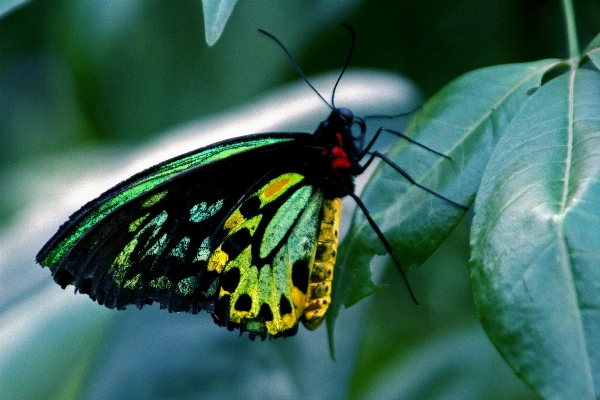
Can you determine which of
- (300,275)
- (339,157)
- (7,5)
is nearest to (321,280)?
(300,275)

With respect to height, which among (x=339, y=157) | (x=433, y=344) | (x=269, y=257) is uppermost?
(x=339, y=157)

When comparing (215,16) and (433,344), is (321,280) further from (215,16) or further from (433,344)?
(433,344)

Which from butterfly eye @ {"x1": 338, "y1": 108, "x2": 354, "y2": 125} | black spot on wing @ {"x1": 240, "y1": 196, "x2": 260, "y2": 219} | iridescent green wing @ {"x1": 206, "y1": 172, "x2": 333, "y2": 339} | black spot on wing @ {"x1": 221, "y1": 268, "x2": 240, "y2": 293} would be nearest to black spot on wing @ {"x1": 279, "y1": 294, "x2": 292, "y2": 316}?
iridescent green wing @ {"x1": 206, "y1": 172, "x2": 333, "y2": 339}

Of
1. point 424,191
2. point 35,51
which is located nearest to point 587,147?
point 424,191

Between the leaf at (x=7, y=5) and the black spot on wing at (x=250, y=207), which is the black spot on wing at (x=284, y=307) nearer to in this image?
the black spot on wing at (x=250, y=207)

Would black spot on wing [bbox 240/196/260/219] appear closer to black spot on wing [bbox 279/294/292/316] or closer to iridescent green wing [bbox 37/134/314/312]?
iridescent green wing [bbox 37/134/314/312]

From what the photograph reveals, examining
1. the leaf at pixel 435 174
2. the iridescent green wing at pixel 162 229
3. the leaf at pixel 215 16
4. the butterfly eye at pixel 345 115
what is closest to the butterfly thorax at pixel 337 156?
the butterfly eye at pixel 345 115
